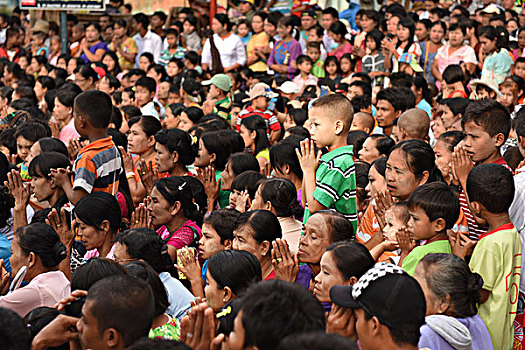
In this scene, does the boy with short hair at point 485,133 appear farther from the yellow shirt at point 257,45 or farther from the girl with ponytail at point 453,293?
the yellow shirt at point 257,45

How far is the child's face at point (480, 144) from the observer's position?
182 inches

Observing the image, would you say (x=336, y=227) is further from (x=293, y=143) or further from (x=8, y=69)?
(x=8, y=69)

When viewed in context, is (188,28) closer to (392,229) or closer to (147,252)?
(147,252)

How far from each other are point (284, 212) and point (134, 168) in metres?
2.12

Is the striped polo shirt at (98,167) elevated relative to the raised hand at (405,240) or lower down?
lower down

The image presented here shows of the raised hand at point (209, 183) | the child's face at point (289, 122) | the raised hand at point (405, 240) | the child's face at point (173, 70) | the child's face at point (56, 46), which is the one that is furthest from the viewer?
the child's face at point (56, 46)

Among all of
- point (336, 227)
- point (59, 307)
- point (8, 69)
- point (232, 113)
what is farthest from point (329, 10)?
point (59, 307)

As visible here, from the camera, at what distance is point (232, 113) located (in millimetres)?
8844

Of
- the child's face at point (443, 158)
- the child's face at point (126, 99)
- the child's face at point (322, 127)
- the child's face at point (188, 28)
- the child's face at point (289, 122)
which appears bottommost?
the child's face at point (126, 99)

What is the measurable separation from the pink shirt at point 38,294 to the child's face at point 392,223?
1.88 metres

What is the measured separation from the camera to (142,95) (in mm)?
9359

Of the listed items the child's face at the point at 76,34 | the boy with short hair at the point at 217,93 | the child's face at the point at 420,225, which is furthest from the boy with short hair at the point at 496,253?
the child's face at the point at 76,34

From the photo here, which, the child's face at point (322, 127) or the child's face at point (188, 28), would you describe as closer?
the child's face at point (322, 127)

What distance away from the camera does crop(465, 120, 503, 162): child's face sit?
463 cm
